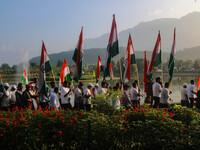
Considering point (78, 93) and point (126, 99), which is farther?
point (78, 93)

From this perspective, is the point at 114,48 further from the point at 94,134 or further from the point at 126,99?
the point at 94,134

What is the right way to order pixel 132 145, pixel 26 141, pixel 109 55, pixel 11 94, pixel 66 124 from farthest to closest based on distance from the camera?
pixel 11 94, pixel 109 55, pixel 132 145, pixel 66 124, pixel 26 141

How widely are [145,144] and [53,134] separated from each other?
241 centimetres

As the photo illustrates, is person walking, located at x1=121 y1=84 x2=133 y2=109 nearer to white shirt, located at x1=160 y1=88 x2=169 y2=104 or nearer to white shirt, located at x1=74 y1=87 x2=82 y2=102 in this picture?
white shirt, located at x1=160 y1=88 x2=169 y2=104

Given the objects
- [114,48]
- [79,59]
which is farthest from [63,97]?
[114,48]

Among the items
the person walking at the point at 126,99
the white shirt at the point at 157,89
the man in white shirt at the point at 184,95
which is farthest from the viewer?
the man in white shirt at the point at 184,95

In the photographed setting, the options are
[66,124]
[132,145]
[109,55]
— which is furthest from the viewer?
[109,55]

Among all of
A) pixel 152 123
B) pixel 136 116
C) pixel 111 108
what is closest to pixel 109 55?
pixel 111 108

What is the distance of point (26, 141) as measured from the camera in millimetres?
5234

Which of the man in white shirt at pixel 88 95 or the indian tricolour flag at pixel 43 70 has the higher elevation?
the indian tricolour flag at pixel 43 70

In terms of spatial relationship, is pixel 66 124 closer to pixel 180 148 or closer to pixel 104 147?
pixel 104 147

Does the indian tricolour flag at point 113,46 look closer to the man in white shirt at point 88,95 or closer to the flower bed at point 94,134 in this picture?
the man in white shirt at point 88,95

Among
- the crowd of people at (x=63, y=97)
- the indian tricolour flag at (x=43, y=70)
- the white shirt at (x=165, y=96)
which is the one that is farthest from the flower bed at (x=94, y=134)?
the white shirt at (x=165, y=96)

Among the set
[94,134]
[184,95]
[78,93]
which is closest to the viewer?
[94,134]
